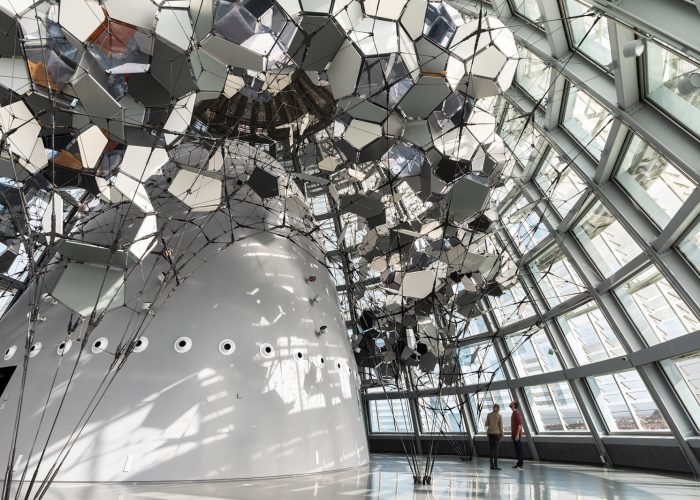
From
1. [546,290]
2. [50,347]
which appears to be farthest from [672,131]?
[50,347]

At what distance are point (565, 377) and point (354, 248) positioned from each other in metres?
6.52

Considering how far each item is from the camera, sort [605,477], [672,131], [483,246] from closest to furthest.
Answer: [672,131] < [605,477] < [483,246]

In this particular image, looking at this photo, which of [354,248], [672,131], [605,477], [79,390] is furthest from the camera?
[354,248]

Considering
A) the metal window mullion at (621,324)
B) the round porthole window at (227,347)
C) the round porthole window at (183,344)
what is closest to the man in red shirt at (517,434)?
the metal window mullion at (621,324)

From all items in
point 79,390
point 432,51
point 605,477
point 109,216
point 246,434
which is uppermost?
point 109,216

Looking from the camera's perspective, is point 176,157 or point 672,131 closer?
point 672,131

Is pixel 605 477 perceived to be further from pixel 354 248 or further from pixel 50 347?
pixel 50 347

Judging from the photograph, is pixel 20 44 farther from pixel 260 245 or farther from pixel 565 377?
pixel 565 377

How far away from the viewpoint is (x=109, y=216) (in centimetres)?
920

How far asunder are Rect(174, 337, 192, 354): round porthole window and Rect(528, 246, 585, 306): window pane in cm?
777

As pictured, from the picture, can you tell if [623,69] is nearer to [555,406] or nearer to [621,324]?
[621,324]

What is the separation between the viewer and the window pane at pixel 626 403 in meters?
8.32

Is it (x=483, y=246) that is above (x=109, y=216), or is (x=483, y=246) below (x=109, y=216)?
below

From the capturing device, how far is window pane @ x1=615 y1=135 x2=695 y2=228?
259 inches
